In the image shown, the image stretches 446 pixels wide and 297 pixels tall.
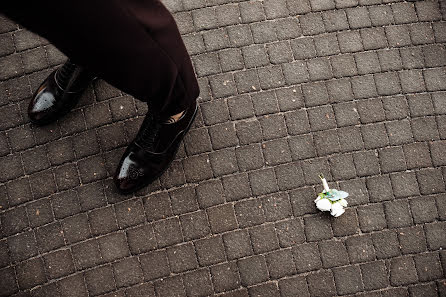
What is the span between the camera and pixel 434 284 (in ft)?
9.44

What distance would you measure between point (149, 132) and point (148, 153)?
173mm

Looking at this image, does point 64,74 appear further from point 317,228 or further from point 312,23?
point 317,228

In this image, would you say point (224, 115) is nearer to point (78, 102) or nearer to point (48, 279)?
point (78, 102)

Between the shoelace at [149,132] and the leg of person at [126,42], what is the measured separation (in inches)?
5.8

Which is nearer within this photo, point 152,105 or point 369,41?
point 152,105

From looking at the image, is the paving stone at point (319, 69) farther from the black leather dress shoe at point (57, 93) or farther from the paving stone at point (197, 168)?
the black leather dress shoe at point (57, 93)

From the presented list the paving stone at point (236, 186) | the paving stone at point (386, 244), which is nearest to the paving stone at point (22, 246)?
the paving stone at point (236, 186)

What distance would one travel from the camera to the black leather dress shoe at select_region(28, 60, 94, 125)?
296 centimetres

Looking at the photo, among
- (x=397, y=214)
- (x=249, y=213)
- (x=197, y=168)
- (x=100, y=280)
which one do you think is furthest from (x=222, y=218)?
(x=397, y=214)

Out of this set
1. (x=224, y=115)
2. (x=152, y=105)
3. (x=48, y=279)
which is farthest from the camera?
(x=224, y=115)

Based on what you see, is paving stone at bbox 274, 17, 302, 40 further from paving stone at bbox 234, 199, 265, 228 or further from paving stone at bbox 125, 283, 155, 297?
paving stone at bbox 125, 283, 155, 297

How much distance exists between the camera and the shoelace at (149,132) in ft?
8.89

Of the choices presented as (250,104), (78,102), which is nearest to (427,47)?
(250,104)

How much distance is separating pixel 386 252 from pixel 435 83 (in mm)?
1473
